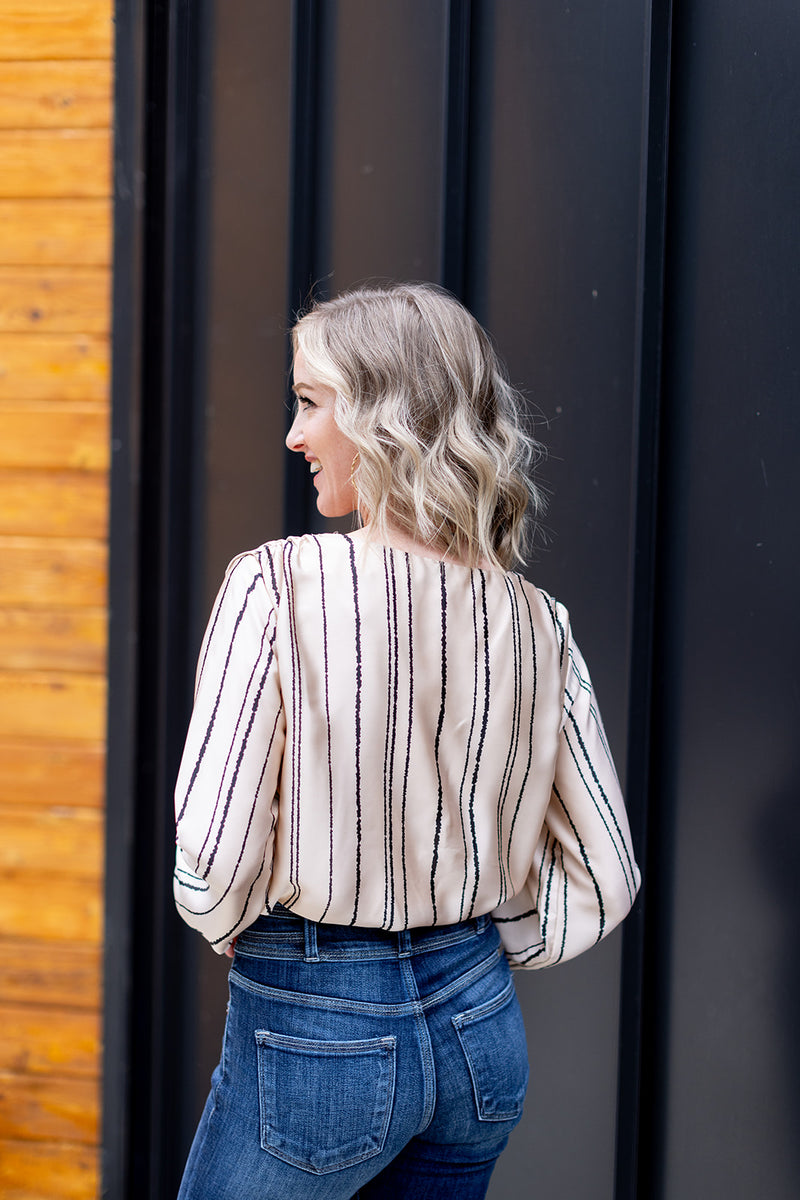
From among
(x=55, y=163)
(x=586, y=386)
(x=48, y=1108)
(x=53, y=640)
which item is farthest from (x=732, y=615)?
(x=48, y=1108)

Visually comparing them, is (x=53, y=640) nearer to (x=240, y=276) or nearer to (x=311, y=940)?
(x=240, y=276)

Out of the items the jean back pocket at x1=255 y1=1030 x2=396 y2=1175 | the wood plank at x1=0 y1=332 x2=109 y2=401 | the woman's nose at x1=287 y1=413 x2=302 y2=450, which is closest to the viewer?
the jean back pocket at x1=255 y1=1030 x2=396 y2=1175

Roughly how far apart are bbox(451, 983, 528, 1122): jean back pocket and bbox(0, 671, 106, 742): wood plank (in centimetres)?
91

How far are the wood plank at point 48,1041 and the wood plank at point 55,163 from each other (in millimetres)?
1415

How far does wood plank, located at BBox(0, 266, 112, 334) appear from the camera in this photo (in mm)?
1626

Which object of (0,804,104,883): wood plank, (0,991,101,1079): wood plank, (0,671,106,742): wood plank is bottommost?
(0,991,101,1079): wood plank

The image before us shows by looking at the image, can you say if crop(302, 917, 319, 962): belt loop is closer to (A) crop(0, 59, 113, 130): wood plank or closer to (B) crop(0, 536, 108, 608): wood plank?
(B) crop(0, 536, 108, 608): wood plank

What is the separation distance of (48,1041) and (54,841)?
36 cm

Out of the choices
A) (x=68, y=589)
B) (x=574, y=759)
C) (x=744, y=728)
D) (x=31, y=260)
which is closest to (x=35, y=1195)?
(x=68, y=589)

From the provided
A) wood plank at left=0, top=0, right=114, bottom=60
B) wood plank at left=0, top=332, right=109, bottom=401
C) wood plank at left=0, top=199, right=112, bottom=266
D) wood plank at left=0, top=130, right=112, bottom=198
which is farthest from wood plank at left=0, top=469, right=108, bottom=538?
wood plank at left=0, top=0, right=114, bottom=60

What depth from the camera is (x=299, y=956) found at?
973mm

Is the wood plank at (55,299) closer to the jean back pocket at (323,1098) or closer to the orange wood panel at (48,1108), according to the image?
the jean back pocket at (323,1098)

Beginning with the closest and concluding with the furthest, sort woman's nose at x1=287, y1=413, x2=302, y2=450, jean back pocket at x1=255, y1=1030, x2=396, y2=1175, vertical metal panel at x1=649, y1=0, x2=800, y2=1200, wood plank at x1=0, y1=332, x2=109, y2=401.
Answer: jean back pocket at x1=255, y1=1030, x2=396, y2=1175 < woman's nose at x1=287, y1=413, x2=302, y2=450 < vertical metal panel at x1=649, y1=0, x2=800, y2=1200 < wood plank at x1=0, y1=332, x2=109, y2=401

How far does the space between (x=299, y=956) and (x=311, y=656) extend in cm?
31
